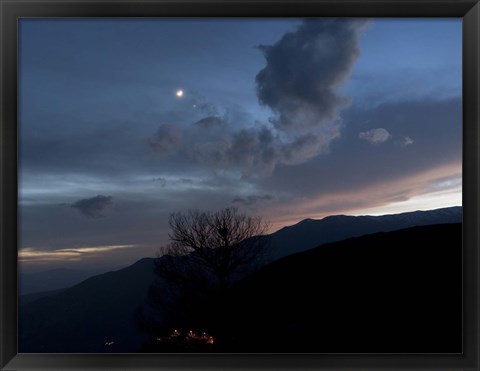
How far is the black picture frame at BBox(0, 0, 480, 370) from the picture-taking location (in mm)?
1113

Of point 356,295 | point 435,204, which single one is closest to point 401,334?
point 356,295

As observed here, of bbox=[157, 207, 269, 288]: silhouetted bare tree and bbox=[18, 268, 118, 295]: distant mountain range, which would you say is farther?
bbox=[157, 207, 269, 288]: silhouetted bare tree

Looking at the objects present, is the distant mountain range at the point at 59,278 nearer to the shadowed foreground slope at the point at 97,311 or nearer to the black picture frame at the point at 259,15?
the shadowed foreground slope at the point at 97,311

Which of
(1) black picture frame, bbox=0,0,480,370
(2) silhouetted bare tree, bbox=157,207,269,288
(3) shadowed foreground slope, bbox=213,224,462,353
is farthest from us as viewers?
(2) silhouetted bare tree, bbox=157,207,269,288

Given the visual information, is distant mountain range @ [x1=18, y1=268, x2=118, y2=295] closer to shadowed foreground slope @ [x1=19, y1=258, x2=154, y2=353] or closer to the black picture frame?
shadowed foreground slope @ [x1=19, y1=258, x2=154, y2=353]

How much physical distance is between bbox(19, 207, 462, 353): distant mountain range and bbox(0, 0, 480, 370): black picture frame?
1.87ft

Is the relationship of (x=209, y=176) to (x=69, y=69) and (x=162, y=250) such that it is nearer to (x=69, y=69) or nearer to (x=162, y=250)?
(x=162, y=250)

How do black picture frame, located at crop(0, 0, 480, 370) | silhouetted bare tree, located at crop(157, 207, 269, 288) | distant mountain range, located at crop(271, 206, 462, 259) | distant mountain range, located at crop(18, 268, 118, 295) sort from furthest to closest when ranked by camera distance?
1. distant mountain range, located at crop(271, 206, 462, 259)
2. silhouetted bare tree, located at crop(157, 207, 269, 288)
3. distant mountain range, located at crop(18, 268, 118, 295)
4. black picture frame, located at crop(0, 0, 480, 370)

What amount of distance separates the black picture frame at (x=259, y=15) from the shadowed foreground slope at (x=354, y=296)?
0.26 meters

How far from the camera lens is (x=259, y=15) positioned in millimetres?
1131

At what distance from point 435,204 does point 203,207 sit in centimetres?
115

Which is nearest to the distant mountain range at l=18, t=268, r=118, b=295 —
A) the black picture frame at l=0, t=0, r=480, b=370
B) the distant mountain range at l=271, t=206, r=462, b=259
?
the black picture frame at l=0, t=0, r=480, b=370

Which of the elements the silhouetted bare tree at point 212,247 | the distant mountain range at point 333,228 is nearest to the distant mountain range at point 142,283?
the distant mountain range at point 333,228

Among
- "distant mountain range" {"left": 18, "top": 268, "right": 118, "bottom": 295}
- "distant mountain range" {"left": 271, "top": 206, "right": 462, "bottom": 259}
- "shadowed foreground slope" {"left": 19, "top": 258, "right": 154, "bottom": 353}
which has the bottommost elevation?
"shadowed foreground slope" {"left": 19, "top": 258, "right": 154, "bottom": 353}
